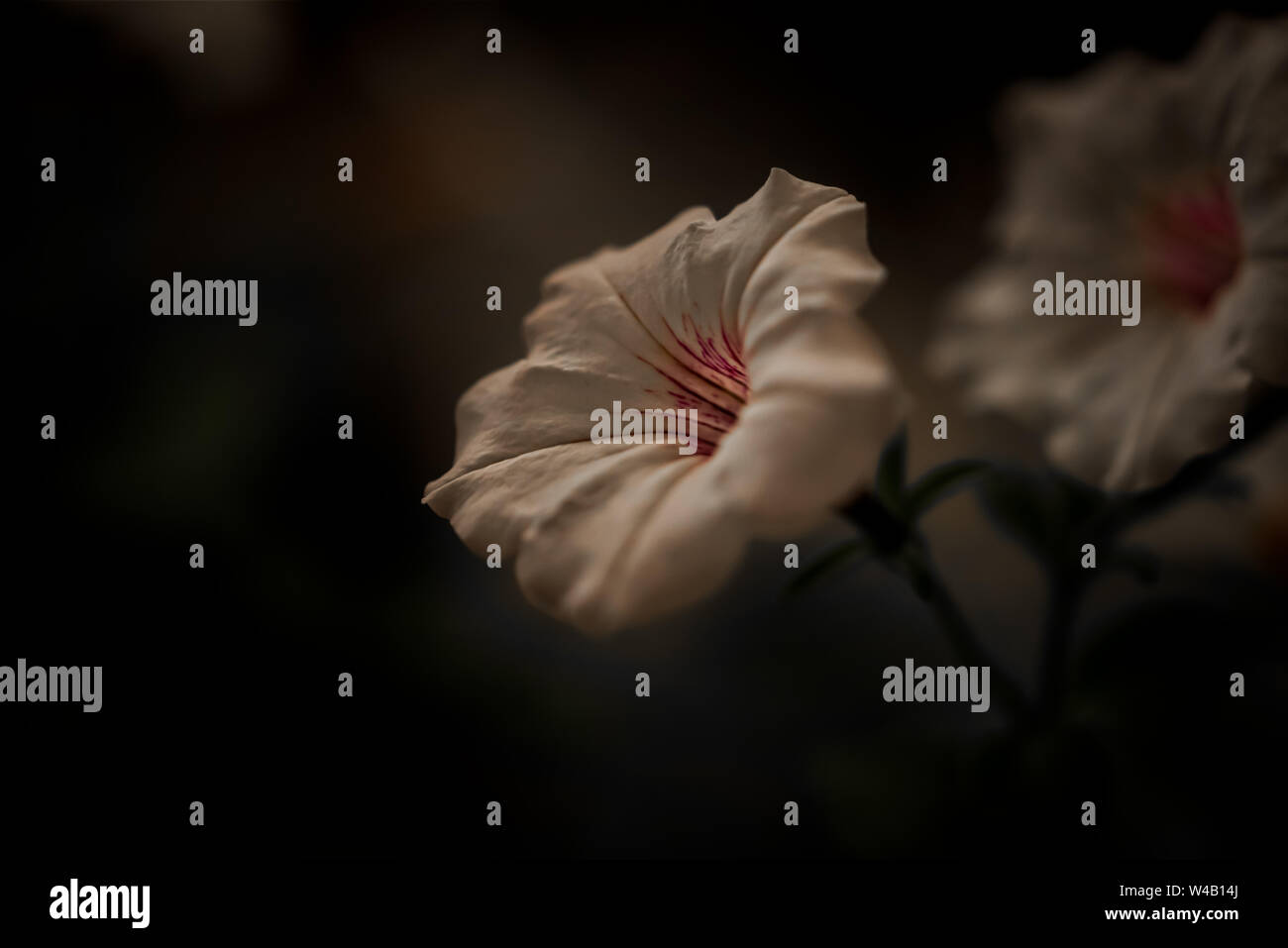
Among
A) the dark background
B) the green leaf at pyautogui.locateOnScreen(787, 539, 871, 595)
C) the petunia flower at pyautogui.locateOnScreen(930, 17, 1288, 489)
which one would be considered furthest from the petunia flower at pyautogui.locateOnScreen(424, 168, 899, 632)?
the dark background

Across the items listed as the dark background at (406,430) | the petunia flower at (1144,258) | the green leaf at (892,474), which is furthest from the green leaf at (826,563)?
the dark background at (406,430)

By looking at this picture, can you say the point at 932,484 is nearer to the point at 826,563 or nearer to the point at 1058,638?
the point at 826,563

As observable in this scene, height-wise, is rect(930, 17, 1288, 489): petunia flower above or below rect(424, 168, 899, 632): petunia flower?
above

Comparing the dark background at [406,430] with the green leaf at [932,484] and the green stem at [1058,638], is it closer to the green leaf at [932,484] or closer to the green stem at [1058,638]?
the green stem at [1058,638]

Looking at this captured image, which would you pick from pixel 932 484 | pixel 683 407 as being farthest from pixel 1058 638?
pixel 683 407

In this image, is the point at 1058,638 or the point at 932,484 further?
the point at 1058,638

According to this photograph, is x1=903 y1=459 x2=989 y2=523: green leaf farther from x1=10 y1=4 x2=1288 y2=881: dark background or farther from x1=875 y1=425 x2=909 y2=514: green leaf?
x1=10 y1=4 x2=1288 y2=881: dark background

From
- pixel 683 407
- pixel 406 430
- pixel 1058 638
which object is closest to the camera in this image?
pixel 683 407
